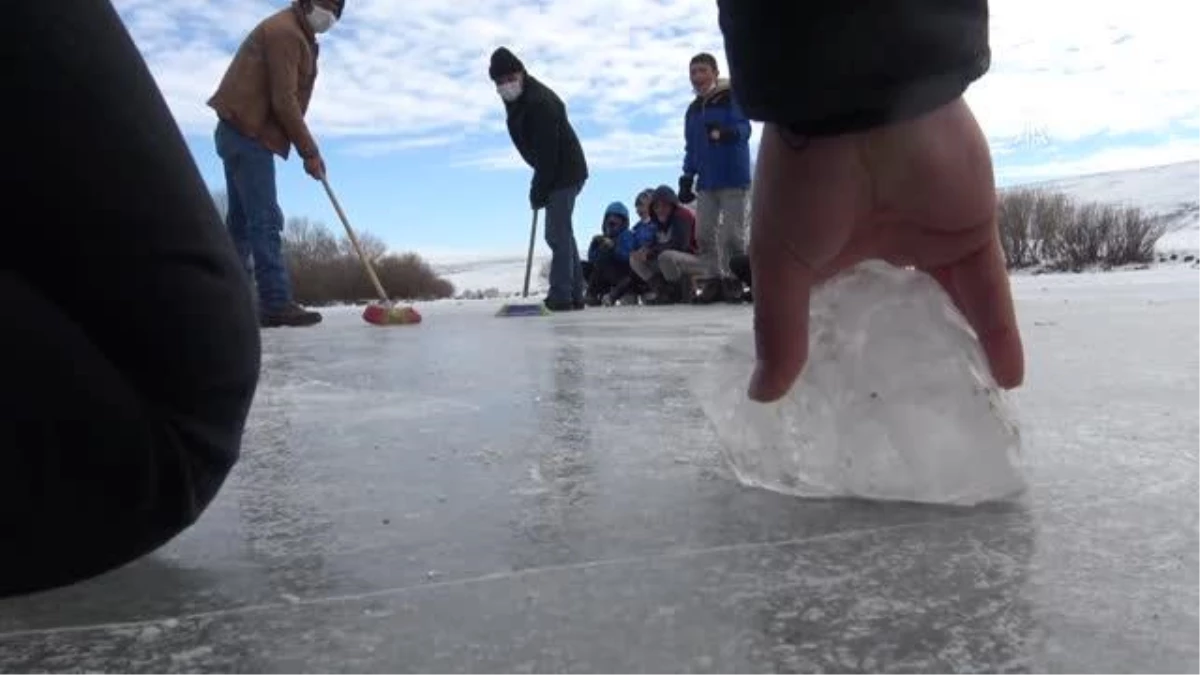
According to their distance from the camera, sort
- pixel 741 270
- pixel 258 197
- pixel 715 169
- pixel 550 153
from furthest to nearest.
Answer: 1. pixel 550 153
2. pixel 715 169
3. pixel 741 270
4. pixel 258 197

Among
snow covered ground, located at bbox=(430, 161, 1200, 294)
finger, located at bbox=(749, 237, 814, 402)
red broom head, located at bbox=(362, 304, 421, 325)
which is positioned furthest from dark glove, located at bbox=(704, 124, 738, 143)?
snow covered ground, located at bbox=(430, 161, 1200, 294)

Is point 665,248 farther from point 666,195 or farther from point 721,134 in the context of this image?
point 721,134

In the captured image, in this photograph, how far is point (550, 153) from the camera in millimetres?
5816

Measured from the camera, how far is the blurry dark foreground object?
62cm

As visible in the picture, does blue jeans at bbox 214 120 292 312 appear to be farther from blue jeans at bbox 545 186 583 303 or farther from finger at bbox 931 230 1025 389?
finger at bbox 931 230 1025 389

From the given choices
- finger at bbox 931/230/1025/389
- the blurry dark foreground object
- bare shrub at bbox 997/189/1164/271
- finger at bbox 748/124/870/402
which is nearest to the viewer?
the blurry dark foreground object

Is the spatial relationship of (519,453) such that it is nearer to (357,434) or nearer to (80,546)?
(357,434)

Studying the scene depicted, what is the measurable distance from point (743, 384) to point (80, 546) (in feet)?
1.94

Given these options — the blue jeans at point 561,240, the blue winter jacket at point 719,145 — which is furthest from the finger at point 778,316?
the blue jeans at point 561,240

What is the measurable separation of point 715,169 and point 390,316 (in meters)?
1.91

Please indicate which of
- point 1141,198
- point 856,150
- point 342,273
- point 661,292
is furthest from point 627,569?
point 1141,198

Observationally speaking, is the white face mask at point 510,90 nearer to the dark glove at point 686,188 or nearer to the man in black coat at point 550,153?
the man in black coat at point 550,153

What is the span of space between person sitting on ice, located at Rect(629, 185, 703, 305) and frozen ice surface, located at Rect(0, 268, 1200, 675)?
5127mm

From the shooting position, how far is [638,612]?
681 mm
